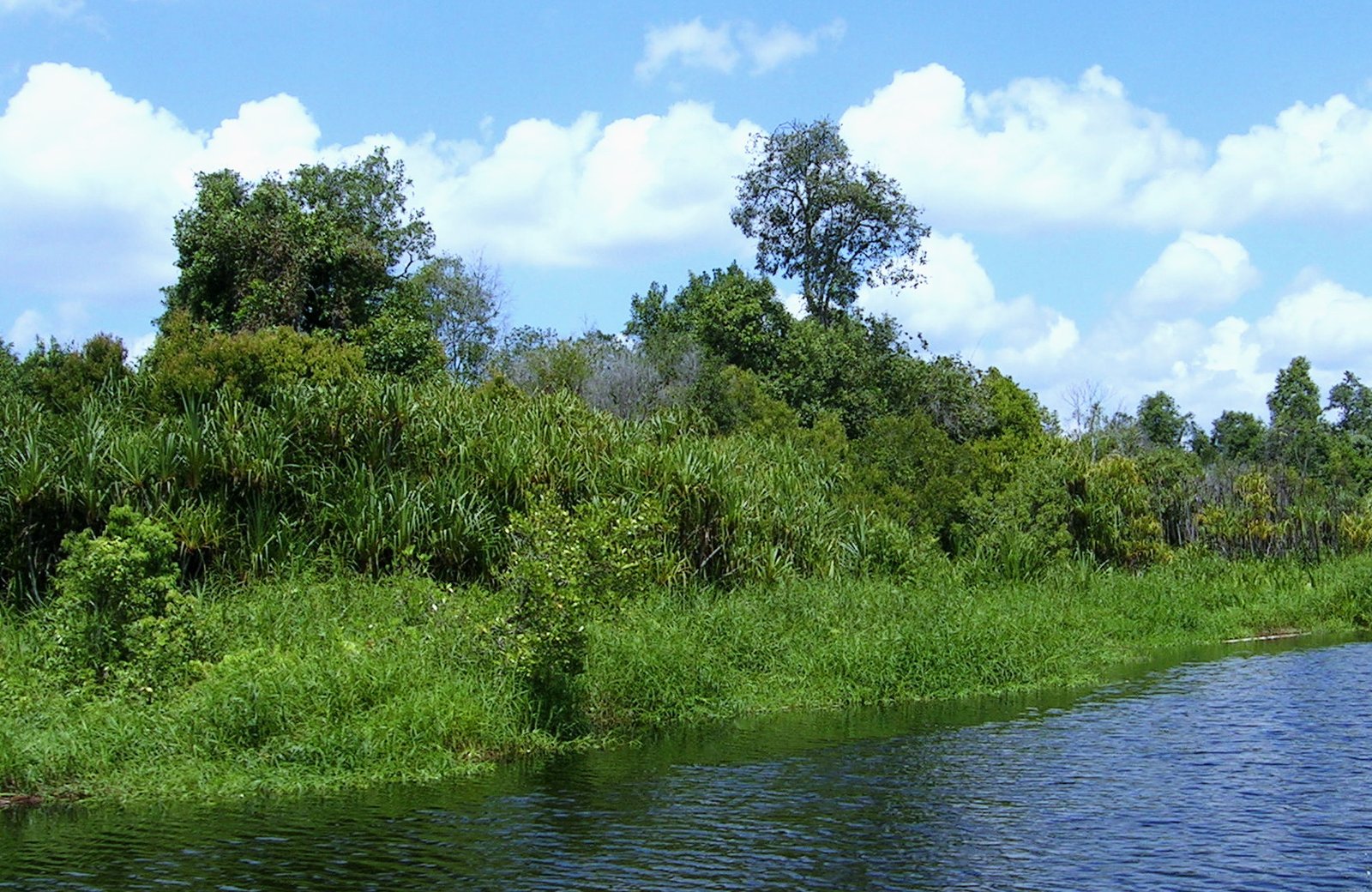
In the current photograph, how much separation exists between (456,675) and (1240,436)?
208 ft

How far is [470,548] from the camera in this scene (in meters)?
20.2

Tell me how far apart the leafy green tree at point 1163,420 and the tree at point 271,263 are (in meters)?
50.5

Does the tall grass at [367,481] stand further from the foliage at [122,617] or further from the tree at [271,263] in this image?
the tree at [271,263]

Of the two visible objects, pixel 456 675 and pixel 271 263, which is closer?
pixel 456 675

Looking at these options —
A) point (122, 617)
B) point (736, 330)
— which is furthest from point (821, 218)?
point (122, 617)

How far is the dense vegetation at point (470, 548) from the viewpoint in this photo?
14406 millimetres

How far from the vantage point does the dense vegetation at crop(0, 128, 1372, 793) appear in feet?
47.3

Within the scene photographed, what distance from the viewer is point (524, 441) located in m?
21.8

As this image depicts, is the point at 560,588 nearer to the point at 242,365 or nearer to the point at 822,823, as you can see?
the point at 822,823

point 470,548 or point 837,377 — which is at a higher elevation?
point 837,377

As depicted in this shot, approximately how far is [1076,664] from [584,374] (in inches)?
817

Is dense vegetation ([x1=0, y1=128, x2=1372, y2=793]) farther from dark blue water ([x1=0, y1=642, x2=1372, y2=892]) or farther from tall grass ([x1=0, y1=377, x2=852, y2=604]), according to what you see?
dark blue water ([x1=0, y1=642, x2=1372, y2=892])

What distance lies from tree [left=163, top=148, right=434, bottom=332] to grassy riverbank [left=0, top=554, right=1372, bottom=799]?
696 inches

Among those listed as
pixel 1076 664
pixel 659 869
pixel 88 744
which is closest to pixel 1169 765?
pixel 659 869
